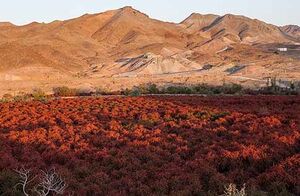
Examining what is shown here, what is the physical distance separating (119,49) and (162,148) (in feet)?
351

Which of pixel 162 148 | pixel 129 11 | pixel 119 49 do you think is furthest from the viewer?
pixel 129 11

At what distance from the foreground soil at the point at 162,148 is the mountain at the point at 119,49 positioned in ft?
106

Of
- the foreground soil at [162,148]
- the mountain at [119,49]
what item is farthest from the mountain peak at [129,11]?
the foreground soil at [162,148]

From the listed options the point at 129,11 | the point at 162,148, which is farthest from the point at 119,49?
the point at 162,148

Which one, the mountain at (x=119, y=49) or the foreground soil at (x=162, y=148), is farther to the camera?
the mountain at (x=119, y=49)

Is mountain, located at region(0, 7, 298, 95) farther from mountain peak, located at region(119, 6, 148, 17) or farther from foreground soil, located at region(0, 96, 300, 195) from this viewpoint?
foreground soil, located at region(0, 96, 300, 195)

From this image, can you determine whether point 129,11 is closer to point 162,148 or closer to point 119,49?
point 119,49

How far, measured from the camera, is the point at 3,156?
1259 centimetres

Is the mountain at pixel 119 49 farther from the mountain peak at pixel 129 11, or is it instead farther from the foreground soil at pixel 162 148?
the foreground soil at pixel 162 148

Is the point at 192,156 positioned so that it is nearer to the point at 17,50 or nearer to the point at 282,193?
the point at 282,193

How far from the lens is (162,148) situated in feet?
44.8

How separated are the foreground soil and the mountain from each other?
3216 cm

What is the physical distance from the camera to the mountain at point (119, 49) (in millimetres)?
75750

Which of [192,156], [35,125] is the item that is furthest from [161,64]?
[192,156]
